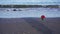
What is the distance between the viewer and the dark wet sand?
450cm

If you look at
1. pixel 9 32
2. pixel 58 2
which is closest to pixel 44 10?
pixel 58 2

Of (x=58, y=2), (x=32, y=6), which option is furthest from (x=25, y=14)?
(x=58, y=2)

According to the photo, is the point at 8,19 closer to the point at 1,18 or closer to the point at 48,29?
the point at 1,18

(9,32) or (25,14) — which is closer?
(9,32)

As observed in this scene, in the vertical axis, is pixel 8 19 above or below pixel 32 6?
below

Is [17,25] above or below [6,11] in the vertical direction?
below

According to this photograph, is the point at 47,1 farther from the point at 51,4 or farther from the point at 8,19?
the point at 8,19

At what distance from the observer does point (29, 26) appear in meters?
4.69

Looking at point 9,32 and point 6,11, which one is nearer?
point 9,32

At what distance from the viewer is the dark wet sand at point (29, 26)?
177 inches

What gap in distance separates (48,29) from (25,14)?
78cm

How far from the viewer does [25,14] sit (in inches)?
189

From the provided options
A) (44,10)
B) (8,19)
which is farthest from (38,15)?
(8,19)

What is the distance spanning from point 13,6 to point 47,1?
1.03 meters
